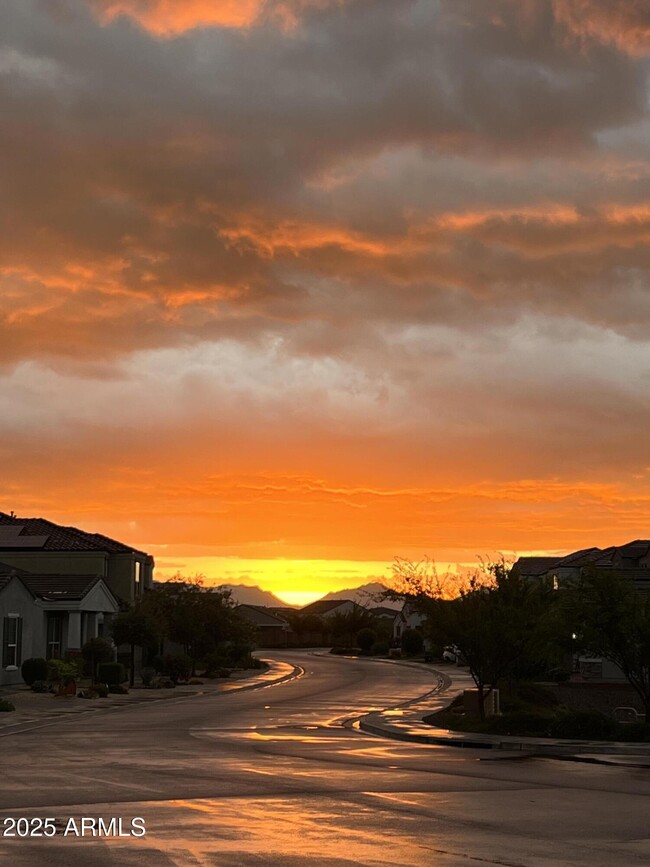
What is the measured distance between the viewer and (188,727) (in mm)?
33656

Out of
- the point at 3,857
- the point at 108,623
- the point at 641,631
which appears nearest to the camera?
the point at 3,857

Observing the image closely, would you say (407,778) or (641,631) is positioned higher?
(641,631)

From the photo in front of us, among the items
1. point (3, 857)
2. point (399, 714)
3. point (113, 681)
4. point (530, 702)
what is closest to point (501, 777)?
point (3, 857)

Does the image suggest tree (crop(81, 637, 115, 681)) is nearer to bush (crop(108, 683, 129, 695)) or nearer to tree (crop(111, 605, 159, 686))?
tree (crop(111, 605, 159, 686))

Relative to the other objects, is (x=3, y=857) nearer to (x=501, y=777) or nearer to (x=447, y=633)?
(x=501, y=777)

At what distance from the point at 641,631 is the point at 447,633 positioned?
556 cm

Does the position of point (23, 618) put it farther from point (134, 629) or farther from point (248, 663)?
point (248, 663)

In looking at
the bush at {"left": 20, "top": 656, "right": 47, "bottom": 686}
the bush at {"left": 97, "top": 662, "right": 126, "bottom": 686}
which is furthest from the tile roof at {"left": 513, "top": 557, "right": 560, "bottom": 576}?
the bush at {"left": 20, "top": 656, "right": 47, "bottom": 686}

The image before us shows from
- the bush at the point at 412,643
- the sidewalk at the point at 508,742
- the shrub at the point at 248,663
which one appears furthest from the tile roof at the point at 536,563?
the sidewalk at the point at 508,742

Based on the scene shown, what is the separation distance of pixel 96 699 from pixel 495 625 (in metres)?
21.6

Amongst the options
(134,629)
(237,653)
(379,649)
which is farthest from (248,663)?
(379,649)

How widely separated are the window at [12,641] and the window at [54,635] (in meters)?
6.53

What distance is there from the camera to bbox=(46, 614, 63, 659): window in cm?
6394

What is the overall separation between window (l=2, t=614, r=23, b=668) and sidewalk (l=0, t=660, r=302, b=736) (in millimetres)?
1728
